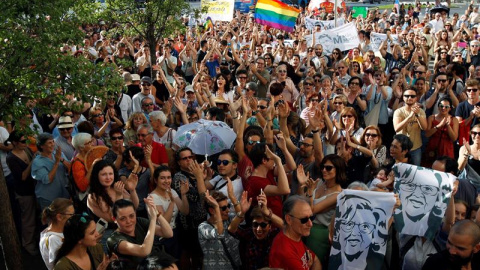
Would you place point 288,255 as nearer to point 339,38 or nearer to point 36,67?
point 36,67

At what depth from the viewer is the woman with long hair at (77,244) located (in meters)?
4.56

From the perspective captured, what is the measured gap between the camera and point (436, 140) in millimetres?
8422

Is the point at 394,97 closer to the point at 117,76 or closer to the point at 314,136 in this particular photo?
the point at 314,136

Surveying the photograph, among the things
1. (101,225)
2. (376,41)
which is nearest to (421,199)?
(101,225)

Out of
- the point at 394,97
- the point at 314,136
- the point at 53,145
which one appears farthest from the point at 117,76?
the point at 394,97

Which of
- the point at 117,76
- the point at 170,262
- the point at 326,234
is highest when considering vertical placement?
the point at 117,76

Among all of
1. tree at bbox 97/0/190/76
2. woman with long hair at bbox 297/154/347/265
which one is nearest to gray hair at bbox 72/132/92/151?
woman with long hair at bbox 297/154/347/265

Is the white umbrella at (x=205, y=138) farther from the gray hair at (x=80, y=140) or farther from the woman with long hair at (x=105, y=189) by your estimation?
the woman with long hair at (x=105, y=189)

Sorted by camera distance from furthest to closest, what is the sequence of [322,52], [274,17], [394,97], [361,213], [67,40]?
1. [274,17]
2. [322,52]
3. [394,97]
4. [67,40]
5. [361,213]

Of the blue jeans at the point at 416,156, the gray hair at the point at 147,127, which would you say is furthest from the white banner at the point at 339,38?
the gray hair at the point at 147,127

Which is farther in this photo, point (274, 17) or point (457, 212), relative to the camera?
point (274, 17)

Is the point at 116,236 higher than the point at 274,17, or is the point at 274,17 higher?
the point at 274,17

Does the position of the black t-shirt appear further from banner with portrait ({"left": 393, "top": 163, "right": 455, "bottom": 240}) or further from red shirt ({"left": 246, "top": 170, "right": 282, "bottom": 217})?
banner with portrait ({"left": 393, "top": 163, "right": 455, "bottom": 240})

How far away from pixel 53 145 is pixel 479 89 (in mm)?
6341
